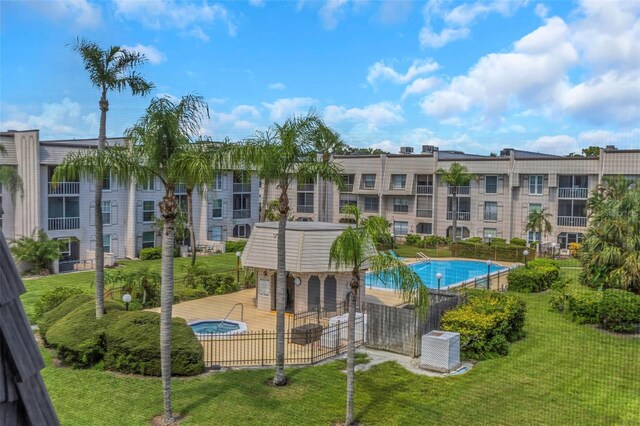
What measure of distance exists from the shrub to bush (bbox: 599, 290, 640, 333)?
5837 millimetres

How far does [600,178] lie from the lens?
1303 cm

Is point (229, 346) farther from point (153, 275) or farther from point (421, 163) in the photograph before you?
point (421, 163)

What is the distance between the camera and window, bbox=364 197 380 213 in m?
16.0

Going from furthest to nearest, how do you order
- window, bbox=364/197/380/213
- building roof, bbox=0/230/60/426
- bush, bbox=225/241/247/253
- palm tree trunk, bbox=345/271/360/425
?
window, bbox=364/197/380/213 < bush, bbox=225/241/247/253 < palm tree trunk, bbox=345/271/360/425 < building roof, bbox=0/230/60/426

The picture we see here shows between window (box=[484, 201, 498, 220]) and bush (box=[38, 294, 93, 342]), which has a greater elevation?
window (box=[484, 201, 498, 220])

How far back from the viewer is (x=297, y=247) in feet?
23.8

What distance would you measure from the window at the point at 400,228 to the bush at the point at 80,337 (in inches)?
439

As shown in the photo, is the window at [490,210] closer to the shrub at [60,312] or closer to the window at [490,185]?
the window at [490,185]

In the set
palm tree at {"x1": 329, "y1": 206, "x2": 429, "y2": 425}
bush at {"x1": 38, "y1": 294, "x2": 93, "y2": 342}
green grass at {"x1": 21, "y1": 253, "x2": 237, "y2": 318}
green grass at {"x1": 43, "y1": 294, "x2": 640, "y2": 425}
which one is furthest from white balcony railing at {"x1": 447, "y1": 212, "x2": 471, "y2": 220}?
palm tree at {"x1": 329, "y1": 206, "x2": 429, "y2": 425}

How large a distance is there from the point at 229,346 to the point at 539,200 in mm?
10772

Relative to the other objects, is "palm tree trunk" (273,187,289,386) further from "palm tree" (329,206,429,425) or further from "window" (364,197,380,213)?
"window" (364,197,380,213)

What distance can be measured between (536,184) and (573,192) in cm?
90

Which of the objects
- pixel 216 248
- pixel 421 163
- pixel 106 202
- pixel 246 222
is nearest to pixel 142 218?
pixel 106 202

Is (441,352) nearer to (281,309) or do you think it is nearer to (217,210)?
(281,309)
